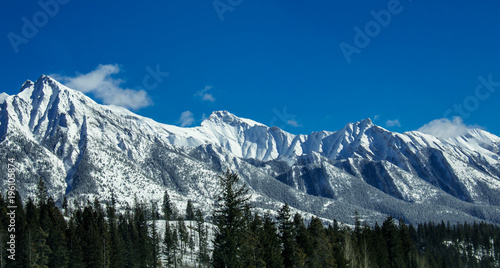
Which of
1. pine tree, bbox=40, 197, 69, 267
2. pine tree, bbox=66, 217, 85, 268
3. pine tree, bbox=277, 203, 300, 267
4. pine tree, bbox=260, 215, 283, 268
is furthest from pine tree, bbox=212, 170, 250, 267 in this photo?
pine tree, bbox=66, 217, 85, 268

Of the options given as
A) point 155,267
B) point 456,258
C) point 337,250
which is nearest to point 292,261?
point 337,250

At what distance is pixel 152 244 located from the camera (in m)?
100

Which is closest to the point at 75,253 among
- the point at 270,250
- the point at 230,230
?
the point at 270,250

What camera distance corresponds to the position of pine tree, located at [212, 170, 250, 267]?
4219cm

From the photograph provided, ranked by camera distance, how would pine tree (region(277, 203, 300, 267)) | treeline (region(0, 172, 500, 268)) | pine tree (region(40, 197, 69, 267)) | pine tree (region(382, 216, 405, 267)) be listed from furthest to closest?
1. pine tree (region(382, 216, 405, 267))
2. pine tree (region(40, 197, 69, 267))
3. pine tree (region(277, 203, 300, 267))
4. treeline (region(0, 172, 500, 268))

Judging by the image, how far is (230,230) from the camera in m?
43.0

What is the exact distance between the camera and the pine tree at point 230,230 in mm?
42188

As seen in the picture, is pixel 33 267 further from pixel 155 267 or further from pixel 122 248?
pixel 155 267

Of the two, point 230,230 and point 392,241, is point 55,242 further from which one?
point 392,241

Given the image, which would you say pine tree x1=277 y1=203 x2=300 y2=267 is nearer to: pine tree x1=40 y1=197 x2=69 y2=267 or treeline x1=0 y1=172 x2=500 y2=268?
treeline x1=0 y1=172 x2=500 y2=268

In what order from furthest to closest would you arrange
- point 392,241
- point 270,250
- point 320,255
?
point 392,241
point 320,255
point 270,250

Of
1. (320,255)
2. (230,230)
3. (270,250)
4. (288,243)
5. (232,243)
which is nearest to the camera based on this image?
(232,243)

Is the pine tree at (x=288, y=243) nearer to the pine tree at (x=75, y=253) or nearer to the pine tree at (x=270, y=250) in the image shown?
the pine tree at (x=270, y=250)

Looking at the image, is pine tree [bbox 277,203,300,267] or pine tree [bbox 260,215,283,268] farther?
pine tree [bbox 277,203,300,267]
